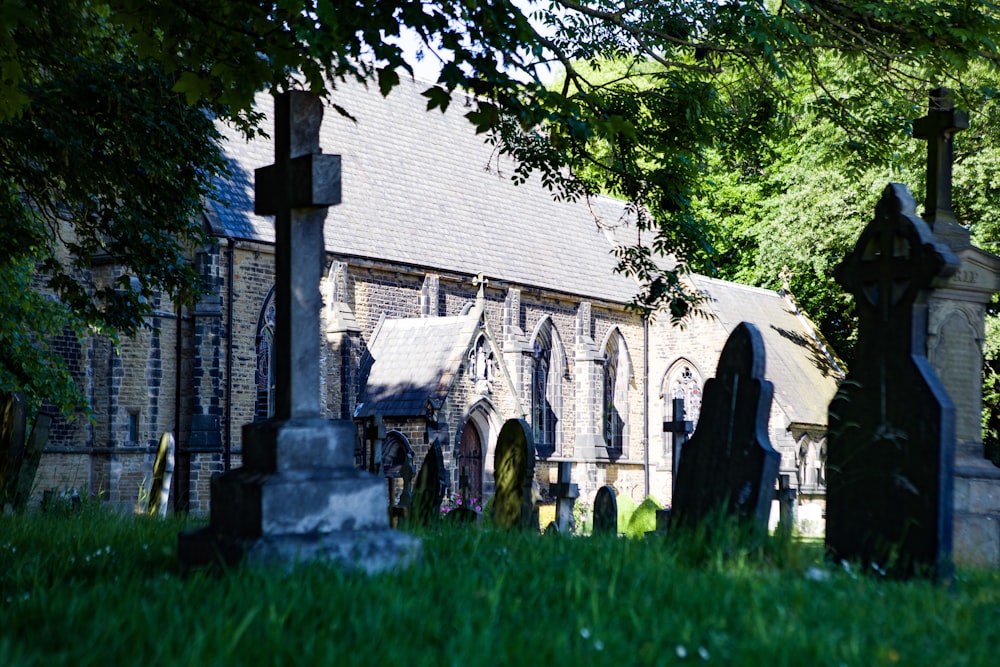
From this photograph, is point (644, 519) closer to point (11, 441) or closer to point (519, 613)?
point (11, 441)

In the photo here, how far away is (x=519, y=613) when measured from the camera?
375 cm

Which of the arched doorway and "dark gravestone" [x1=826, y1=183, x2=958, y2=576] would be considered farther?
the arched doorway

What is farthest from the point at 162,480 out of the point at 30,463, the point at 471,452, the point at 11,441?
the point at 471,452

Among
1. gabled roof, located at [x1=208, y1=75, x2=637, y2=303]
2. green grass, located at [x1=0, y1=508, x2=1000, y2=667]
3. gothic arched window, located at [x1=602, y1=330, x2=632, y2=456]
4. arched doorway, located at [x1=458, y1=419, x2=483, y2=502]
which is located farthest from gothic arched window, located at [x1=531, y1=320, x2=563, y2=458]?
green grass, located at [x1=0, y1=508, x2=1000, y2=667]

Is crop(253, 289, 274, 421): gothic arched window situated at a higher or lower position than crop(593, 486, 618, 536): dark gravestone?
higher

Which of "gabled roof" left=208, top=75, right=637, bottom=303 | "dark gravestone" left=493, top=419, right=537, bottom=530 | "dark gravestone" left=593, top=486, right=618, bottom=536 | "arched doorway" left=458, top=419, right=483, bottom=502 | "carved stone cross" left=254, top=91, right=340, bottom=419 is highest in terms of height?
"gabled roof" left=208, top=75, right=637, bottom=303

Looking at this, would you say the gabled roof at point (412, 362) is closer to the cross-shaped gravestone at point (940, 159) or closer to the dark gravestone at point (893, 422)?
the cross-shaped gravestone at point (940, 159)

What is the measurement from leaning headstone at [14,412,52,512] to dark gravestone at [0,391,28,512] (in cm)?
4

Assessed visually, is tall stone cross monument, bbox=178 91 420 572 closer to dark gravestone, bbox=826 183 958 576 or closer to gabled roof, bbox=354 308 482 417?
dark gravestone, bbox=826 183 958 576

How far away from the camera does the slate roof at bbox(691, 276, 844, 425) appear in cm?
2914

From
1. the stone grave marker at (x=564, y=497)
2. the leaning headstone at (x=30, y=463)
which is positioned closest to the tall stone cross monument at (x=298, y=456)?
the leaning headstone at (x=30, y=463)

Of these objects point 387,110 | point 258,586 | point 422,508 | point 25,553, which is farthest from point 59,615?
→ point 387,110

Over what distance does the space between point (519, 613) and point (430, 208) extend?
23.8 meters

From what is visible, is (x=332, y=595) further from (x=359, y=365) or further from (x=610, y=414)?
(x=610, y=414)
